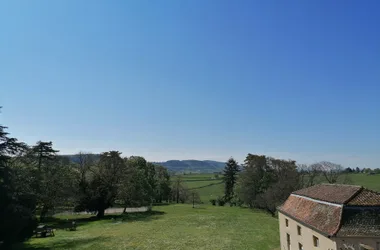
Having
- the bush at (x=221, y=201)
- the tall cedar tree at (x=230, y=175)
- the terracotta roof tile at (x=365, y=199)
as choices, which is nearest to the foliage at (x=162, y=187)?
the bush at (x=221, y=201)

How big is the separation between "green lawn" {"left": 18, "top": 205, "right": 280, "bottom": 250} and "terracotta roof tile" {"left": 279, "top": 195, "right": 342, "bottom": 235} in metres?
7.32

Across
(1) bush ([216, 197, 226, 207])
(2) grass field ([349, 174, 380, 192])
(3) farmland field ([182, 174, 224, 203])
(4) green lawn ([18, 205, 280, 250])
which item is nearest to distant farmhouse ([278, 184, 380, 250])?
(4) green lawn ([18, 205, 280, 250])

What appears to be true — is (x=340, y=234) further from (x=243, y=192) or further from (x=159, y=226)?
(x=243, y=192)

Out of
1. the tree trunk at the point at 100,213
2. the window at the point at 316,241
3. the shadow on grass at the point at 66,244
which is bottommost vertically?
the shadow on grass at the point at 66,244

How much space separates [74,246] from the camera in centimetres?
3294

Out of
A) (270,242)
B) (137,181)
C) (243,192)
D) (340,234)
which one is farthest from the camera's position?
(243,192)

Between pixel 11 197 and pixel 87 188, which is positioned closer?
pixel 11 197

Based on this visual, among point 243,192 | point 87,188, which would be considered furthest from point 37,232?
point 243,192

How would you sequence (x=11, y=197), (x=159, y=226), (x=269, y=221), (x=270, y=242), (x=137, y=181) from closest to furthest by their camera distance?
1. (x=11, y=197)
2. (x=270, y=242)
3. (x=159, y=226)
4. (x=269, y=221)
5. (x=137, y=181)

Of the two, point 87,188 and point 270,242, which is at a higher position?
point 87,188

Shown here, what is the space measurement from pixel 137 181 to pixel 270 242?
109ft

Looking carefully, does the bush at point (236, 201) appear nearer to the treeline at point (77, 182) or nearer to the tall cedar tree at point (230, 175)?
the tall cedar tree at point (230, 175)

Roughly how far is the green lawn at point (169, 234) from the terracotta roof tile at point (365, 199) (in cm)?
1513

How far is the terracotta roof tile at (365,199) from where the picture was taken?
22109 mm
